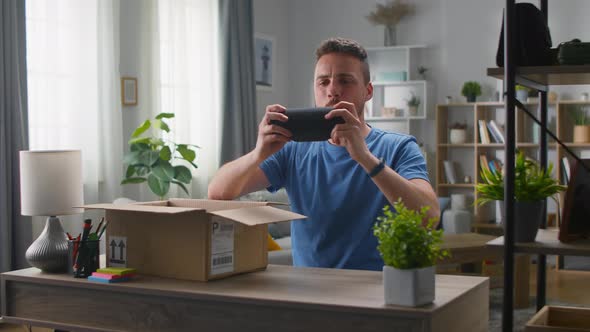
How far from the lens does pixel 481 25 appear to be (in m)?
7.88

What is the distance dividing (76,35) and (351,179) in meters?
3.87

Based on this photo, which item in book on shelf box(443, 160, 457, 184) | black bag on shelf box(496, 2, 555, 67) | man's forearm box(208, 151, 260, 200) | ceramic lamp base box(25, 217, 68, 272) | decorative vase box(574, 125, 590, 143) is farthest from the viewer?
book on shelf box(443, 160, 457, 184)

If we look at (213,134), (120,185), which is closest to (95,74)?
(120,185)

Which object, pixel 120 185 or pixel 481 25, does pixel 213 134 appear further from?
pixel 481 25

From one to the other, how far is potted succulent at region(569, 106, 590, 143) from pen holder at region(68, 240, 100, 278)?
5.97 metres

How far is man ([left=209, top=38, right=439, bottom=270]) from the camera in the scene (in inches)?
91.7

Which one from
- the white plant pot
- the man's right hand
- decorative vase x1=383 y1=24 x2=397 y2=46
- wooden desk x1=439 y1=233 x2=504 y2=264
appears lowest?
wooden desk x1=439 y1=233 x2=504 y2=264

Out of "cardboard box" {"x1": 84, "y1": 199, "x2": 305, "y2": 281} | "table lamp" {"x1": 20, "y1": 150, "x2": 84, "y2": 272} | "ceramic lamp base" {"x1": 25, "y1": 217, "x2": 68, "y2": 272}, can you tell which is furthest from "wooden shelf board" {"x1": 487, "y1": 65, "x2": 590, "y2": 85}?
"table lamp" {"x1": 20, "y1": 150, "x2": 84, "y2": 272}

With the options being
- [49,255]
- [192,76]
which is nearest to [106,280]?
[49,255]

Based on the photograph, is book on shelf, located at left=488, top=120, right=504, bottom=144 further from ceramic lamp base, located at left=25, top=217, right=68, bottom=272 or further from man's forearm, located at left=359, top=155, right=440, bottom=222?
ceramic lamp base, located at left=25, top=217, right=68, bottom=272

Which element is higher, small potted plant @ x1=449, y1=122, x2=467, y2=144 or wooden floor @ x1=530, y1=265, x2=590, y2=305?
small potted plant @ x1=449, y1=122, x2=467, y2=144

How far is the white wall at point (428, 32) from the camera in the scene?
780 centimetres

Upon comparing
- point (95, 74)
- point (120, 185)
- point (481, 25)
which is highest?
point (481, 25)

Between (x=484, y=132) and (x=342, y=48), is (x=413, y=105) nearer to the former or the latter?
(x=484, y=132)
